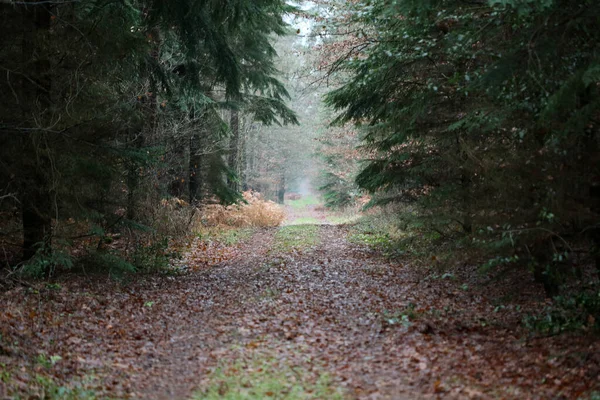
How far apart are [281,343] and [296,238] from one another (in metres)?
11.3

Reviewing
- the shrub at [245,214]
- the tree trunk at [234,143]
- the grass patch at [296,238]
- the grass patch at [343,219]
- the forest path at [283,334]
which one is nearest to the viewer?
the forest path at [283,334]

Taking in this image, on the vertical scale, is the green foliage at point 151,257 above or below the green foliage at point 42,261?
below

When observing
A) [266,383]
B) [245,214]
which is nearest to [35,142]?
[266,383]

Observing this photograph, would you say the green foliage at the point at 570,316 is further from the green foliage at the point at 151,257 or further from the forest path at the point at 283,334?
the green foliage at the point at 151,257

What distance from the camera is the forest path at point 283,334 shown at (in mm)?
5391

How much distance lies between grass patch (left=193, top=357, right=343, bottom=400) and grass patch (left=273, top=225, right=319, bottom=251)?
9503mm

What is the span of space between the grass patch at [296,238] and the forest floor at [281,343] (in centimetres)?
530

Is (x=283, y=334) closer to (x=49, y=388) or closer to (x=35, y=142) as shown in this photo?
(x=49, y=388)

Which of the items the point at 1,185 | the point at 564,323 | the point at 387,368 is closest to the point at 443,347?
the point at 387,368

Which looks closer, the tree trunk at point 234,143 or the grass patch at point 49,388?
the grass patch at point 49,388

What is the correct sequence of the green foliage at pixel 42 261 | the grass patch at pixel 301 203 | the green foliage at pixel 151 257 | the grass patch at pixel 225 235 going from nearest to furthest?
the green foliage at pixel 42 261 < the green foliage at pixel 151 257 < the grass patch at pixel 225 235 < the grass patch at pixel 301 203

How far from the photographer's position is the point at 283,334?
716 centimetres

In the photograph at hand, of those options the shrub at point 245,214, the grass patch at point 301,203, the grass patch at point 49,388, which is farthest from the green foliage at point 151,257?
the grass patch at point 301,203

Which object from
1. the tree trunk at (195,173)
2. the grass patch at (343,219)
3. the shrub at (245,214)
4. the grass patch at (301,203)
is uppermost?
the tree trunk at (195,173)
